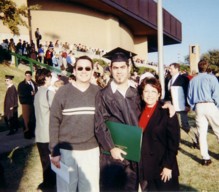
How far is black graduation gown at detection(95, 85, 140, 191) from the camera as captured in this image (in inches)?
137

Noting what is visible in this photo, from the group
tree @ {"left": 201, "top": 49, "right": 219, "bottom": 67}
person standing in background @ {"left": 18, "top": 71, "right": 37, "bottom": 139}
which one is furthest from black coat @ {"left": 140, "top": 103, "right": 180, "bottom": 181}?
tree @ {"left": 201, "top": 49, "right": 219, "bottom": 67}

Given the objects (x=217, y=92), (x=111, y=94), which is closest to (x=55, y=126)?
(x=111, y=94)

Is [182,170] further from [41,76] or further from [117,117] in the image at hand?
[41,76]

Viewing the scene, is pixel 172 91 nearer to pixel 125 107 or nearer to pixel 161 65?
pixel 161 65

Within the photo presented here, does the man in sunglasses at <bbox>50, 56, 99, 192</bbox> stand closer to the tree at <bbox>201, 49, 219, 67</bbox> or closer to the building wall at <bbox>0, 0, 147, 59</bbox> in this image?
the building wall at <bbox>0, 0, 147, 59</bbox>

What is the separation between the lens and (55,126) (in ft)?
11.7

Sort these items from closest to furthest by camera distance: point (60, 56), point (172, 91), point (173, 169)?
point (173, 169)
point (172, 91)
point (60, 56)

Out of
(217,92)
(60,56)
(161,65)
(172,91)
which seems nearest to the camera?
(217,92)

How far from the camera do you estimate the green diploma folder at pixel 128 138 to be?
3.25m

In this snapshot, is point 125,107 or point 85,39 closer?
point 125,107

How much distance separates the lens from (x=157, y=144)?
11.2ft

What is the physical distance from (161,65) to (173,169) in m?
6.65

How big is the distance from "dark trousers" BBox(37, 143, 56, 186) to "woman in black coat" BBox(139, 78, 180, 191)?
76.4 inches

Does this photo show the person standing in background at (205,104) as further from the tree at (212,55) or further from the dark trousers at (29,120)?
the tree at (212,55)
